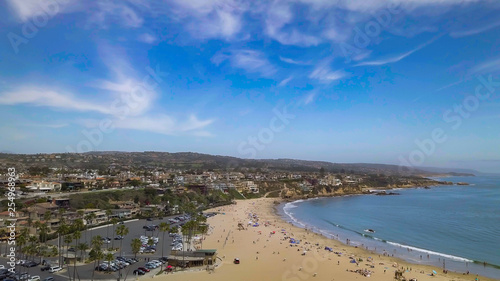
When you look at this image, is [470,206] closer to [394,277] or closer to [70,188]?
[394,277]

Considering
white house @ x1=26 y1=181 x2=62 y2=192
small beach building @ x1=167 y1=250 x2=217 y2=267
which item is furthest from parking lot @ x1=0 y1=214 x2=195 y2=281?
white house @ x1=26 y1=181 x2=62 y2=192

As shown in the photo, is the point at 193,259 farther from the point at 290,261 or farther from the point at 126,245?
the point at 126,245

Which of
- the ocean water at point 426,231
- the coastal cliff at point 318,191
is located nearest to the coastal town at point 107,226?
the coastal cliff at point 318,191

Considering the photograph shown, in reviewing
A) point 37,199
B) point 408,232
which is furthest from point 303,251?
point 37,199

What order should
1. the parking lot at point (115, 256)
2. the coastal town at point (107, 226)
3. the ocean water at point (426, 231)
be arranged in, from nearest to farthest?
the parking lot at point (115, 256), the coastal town at point (107, 226), the ocean water at point (426, 231)

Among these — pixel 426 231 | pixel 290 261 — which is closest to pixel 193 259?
pixel 290 261

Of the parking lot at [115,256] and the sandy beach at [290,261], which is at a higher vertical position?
the parking lot at [115,256]

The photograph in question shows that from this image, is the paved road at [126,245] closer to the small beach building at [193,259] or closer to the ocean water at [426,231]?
the small beach building at [193,259]

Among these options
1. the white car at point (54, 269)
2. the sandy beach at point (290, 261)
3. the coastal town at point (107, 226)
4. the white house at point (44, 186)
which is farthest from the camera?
the white house at point (44, 186)

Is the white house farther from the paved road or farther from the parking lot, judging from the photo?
the parking lot
